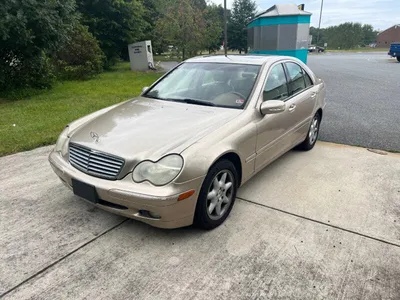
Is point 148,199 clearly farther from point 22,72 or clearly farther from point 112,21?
point 112,21

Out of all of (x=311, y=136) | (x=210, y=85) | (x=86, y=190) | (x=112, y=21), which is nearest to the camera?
(x=86, y=190)

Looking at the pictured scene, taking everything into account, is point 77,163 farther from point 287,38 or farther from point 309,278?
point 287,38

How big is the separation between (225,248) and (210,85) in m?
1.87

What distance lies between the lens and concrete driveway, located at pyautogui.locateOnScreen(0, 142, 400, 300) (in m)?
2.17

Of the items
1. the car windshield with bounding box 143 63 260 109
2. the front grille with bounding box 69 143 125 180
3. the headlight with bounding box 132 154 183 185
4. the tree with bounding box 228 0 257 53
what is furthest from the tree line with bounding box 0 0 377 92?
the tree with bounding box 228 0 257 53

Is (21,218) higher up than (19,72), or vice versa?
(19,72)

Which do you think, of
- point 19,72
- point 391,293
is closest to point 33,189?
point 391,293

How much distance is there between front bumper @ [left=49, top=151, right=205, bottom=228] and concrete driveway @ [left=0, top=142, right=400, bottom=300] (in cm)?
31

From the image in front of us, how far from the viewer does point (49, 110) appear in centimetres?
739

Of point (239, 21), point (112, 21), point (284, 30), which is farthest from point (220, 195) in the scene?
point (239, 21)

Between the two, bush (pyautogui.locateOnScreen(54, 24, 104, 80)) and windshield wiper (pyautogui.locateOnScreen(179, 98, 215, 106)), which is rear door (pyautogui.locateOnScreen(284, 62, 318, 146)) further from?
bush (pyautogui.locateOnScreen(54, 24, 104, 80))

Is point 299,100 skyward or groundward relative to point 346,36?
skyward

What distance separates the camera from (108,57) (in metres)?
18.1

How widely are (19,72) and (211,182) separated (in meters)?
9.15
